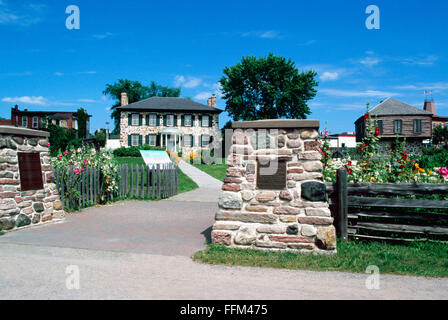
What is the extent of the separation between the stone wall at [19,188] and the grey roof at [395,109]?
127 feet

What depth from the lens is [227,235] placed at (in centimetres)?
596

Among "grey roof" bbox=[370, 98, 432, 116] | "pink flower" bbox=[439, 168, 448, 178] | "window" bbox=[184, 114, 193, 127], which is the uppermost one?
"grey roof" bbox=[370, 98, 432, 116]

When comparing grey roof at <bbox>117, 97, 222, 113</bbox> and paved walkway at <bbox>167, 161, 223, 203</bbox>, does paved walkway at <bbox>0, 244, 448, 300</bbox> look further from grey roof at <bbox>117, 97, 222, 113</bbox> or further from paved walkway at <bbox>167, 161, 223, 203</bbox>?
grey roof at <bbox>117, 97, 222, 113</bbox>

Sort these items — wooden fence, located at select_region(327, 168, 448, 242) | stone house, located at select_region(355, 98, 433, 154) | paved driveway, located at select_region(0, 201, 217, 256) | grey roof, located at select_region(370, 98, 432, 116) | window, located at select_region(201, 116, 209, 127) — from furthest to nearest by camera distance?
window, located at select_region(201, 116, 209, 127), grey roof, located at select_region(370, 98, 432, 116), stone house, located at select_region(355, 98, 433, 154), paved driveway, located at select_region(0, 201, 217, 256), wooden fence, located at select_region(327, 168, 448, 242)

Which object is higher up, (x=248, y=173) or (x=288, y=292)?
(x=248, y=173)

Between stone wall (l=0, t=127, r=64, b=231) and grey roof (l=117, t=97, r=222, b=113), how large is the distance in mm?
33022

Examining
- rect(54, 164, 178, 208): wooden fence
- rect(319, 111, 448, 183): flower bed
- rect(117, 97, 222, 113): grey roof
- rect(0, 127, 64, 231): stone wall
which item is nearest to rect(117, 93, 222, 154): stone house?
rect(117, 97, 222, 113): grey roof

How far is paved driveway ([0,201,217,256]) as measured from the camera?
6289mm

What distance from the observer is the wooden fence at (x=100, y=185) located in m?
10.2

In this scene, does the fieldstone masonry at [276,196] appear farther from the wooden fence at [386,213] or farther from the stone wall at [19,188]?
the stone wall at [19,188]

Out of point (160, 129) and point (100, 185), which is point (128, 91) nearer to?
point (160, 129)
